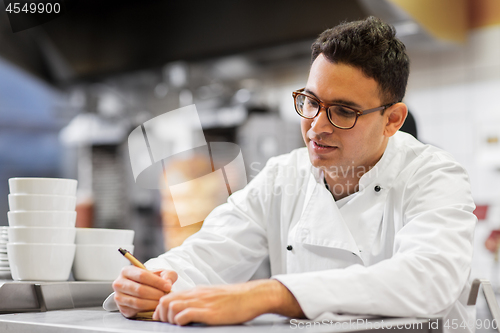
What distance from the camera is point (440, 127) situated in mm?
3748

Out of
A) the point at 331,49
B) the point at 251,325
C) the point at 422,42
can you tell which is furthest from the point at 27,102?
the point at 251,325

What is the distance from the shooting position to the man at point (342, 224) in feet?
2.94

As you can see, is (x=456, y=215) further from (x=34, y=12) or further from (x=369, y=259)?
(x=34, y=12)

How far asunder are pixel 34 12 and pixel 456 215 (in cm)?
138

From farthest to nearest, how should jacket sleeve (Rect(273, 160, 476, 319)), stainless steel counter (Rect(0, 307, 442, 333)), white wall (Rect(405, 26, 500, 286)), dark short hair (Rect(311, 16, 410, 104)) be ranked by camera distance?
white wall (Rect(405, 26, 500, 286))
dark short hair (Rect(311, 16, 410, 104))
jacket sleeve (Rect(273, 160, 476, 319))
stainless steel counter (Rect(0, 307, 442, 333))

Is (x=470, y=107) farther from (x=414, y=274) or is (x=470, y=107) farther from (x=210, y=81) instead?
(x=414, y=274)

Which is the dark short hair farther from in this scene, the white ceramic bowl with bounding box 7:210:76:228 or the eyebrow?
the white ceramic bowl with bounding box 7:210:76:228

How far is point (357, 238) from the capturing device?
130cm

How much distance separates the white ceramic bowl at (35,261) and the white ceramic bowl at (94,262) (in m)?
0.07

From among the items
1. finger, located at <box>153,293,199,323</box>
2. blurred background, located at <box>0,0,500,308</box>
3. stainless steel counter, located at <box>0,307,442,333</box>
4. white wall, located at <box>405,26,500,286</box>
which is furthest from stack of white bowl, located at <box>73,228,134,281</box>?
white wall, located at <box>405,26,500,286</box>

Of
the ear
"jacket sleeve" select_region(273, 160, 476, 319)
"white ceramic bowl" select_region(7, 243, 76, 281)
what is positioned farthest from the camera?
the ear

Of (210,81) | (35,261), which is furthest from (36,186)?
(210,81)

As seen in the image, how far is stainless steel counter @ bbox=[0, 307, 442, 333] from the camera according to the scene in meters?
0.78

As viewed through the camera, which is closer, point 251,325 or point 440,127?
point 251,325
